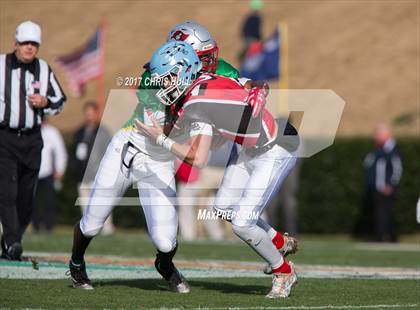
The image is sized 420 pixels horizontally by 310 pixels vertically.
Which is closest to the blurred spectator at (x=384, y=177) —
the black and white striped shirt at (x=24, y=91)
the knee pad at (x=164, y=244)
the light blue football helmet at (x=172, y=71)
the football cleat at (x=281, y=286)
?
the black and white striped shirt at (x=24, y=91)

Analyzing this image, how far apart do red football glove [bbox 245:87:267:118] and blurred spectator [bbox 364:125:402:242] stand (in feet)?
31.3

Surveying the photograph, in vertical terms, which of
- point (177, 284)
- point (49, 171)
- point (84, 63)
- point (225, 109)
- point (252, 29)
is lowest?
point (252, 29)

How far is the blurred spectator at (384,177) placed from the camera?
15984 mm

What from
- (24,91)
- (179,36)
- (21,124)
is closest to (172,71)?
(179,36)

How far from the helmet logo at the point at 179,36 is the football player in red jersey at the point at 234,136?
44 cm

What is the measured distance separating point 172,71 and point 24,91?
9.20 feet

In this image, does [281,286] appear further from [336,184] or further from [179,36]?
[336,184]

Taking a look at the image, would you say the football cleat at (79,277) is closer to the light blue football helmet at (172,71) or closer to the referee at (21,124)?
the light blue football helmet at (172,71)

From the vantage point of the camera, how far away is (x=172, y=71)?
21.3 ft

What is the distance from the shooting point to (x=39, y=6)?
37.1 m

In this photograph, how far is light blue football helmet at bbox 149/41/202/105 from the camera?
6.50 meters

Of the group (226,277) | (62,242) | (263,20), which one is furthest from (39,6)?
(226,277)

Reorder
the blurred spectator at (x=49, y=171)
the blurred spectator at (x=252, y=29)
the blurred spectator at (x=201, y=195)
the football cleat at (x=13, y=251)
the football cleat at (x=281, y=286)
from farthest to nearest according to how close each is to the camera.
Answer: the blurred spectator at (x=252, y=29) → the blurred spectator at (x=201, y=195) → the blurred spectator at (x=49, y=171) → the football cleat at (x=13, y=251) → the football cleat at (x=281, y=286)

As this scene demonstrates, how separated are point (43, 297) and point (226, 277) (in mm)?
2150
